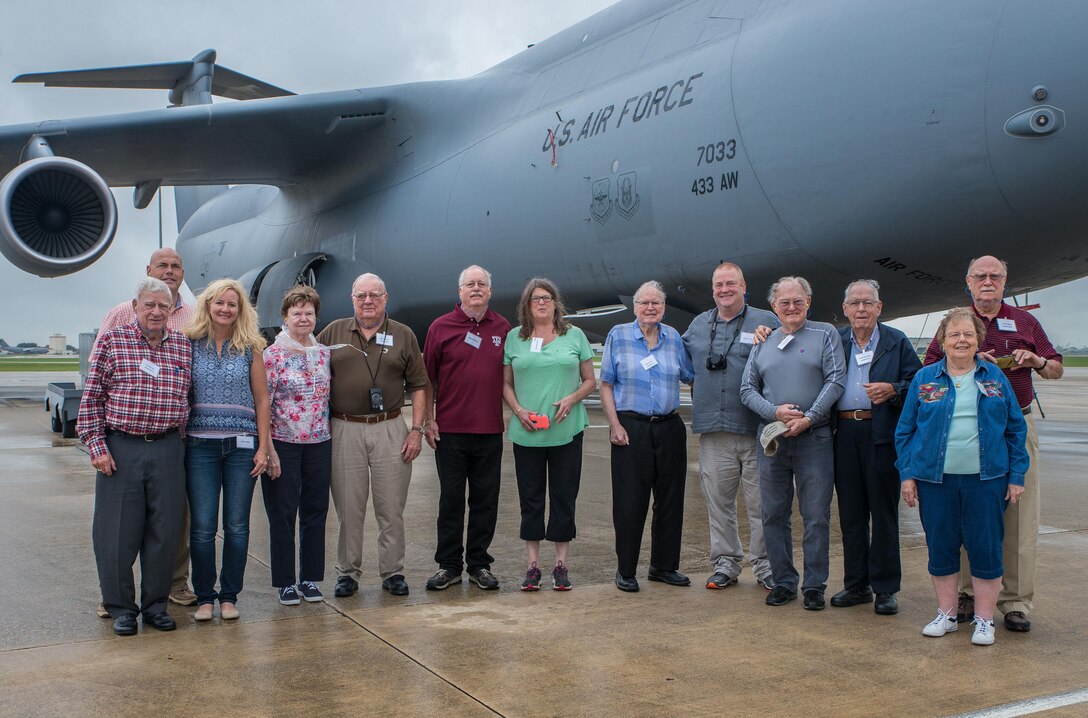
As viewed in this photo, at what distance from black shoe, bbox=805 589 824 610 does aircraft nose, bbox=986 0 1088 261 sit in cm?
323

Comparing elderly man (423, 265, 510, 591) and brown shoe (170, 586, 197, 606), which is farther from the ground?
elderly man (423, 265, 510, 591)

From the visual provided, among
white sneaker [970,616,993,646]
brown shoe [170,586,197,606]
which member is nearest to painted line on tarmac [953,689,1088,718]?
white sneaker [970,616,993,646]

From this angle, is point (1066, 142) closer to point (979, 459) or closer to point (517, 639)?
point (979, 459)

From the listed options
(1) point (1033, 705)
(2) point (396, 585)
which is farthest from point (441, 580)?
(1) point (1033, 705)

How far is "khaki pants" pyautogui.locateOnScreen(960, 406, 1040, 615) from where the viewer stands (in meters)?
4.15

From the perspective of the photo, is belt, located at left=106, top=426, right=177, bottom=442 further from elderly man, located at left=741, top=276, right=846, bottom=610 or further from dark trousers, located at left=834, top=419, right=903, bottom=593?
dark trousers, located at left=834, top=419, right=903, bottom=593

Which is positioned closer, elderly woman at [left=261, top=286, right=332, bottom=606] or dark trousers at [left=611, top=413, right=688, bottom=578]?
elderly woman at [left=261, top=286, right=332, bottom=606]

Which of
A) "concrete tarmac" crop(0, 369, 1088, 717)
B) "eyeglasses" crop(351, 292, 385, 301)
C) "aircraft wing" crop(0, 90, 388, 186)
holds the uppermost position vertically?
"aircraft wing" crop(0, 90, 388, 186)

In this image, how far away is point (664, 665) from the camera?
3.60 metres

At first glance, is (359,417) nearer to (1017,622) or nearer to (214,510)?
(214,510)

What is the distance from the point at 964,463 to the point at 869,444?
0.54m

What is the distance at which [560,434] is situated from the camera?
5.04 meters

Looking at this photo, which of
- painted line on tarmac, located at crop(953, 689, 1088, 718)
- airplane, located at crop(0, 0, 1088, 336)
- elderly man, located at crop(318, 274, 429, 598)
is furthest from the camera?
airplane, located at crop(0, 0, 1088, 336)

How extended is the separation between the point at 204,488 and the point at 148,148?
930cm
